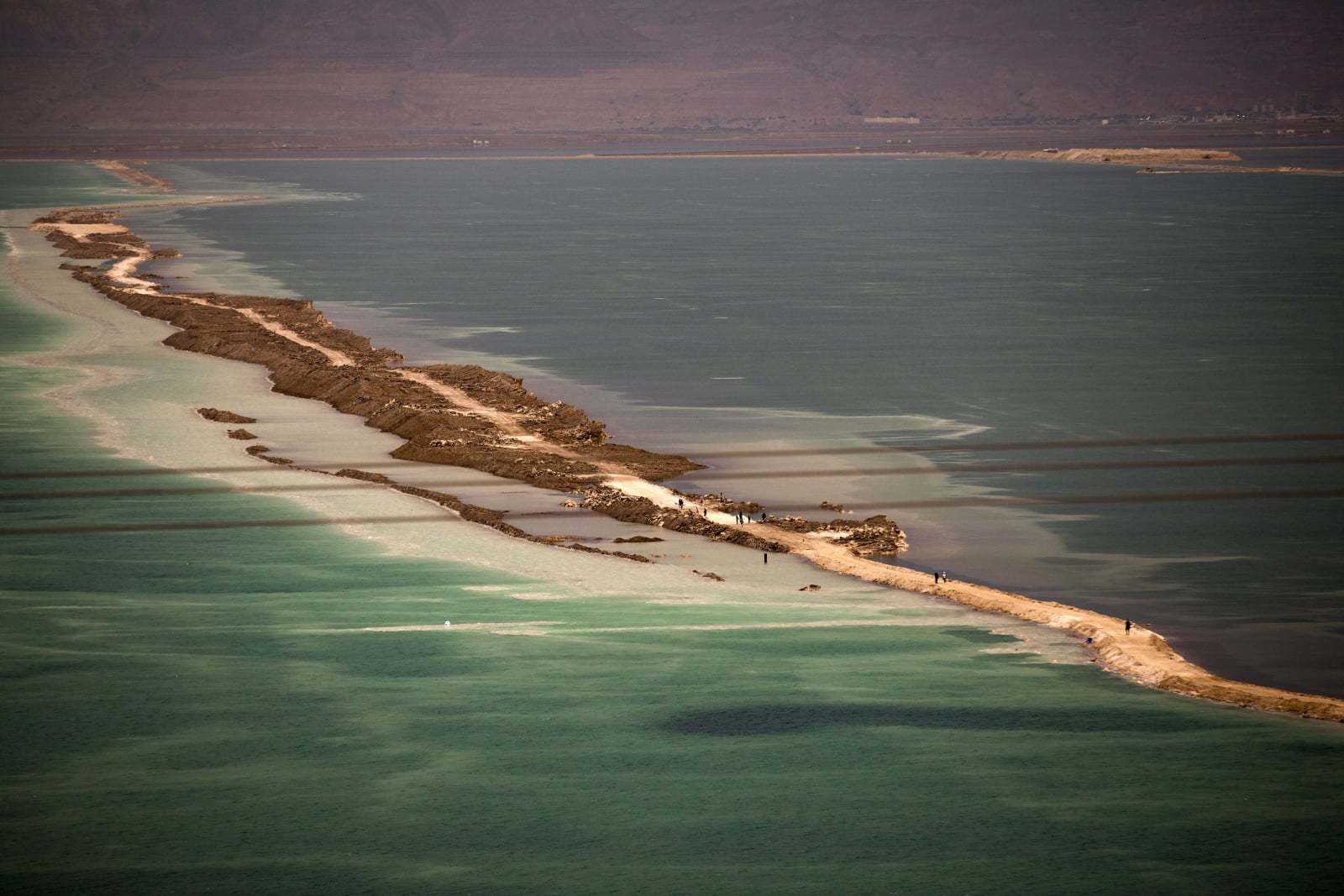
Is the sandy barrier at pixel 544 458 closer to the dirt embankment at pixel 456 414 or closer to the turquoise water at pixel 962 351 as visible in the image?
the dirt embankment at pixel 456 414

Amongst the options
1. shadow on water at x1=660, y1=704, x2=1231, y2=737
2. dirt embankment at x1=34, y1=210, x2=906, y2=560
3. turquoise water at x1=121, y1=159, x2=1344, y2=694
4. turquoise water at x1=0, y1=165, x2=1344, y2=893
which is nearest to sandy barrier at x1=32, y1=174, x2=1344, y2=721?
dirt embankment at x1=34, y1=210, x2=906, y2=560

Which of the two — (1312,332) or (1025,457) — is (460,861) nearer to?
(1025,457)

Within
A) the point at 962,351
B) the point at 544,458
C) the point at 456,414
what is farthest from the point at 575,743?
the point at 962,351

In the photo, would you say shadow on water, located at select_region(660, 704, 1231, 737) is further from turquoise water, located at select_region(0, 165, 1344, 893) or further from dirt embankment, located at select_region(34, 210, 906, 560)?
dirt embankment, located at select_region(34, 210, 906, 560)

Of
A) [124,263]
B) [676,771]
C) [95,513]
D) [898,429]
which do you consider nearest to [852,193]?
[124,263]

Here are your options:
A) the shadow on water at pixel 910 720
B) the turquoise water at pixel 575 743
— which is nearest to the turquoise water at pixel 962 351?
the shadow on water at pixel 910 720
